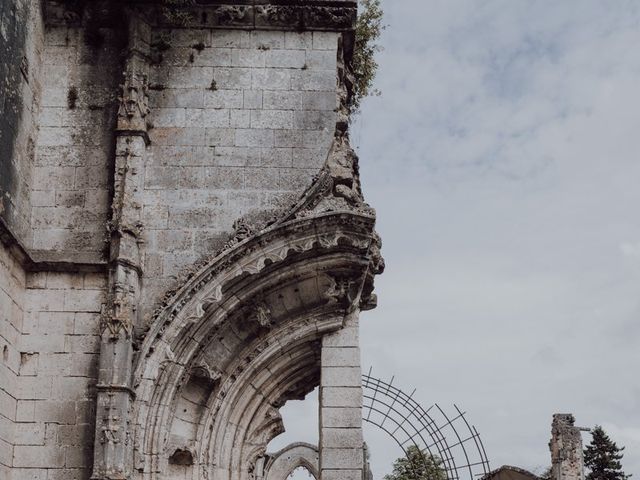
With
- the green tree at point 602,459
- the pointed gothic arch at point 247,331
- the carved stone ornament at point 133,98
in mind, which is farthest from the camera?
the green tree at point 602,459

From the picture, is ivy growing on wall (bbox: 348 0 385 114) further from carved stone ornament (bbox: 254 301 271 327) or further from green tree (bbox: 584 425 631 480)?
green tree (bbox: 584 425 631 480)

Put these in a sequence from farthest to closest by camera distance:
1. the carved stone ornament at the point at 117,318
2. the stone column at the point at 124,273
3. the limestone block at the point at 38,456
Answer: the carved stone ornament at the point at 117,318 → the limestone block at the point at 38,456 → the stone column at the point at 124,273

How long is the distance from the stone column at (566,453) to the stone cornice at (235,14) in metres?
9.60

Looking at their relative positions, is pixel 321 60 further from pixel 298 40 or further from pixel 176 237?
pixel 176 237

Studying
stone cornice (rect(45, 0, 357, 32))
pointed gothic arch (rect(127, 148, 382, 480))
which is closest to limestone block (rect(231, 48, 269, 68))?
stone cornice (rect(45, 0, 357, 32))

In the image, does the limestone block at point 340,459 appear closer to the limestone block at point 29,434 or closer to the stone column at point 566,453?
the limestone block at point 29,434

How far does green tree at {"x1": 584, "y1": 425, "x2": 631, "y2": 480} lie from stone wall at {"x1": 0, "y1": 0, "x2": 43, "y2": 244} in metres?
29.3

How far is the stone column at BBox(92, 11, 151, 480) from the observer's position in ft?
34.8

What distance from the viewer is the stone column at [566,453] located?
18844 millimetres

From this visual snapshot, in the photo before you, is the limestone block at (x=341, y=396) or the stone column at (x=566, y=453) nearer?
the limestone block at (x=341, y=396)

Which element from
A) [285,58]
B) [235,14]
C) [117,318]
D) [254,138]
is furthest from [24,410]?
[235,14]

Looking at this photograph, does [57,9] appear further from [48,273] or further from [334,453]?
[334,453]

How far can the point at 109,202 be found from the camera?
1193cm

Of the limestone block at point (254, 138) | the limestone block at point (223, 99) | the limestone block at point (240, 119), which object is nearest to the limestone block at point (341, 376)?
the limestone block at point (254, 138)
